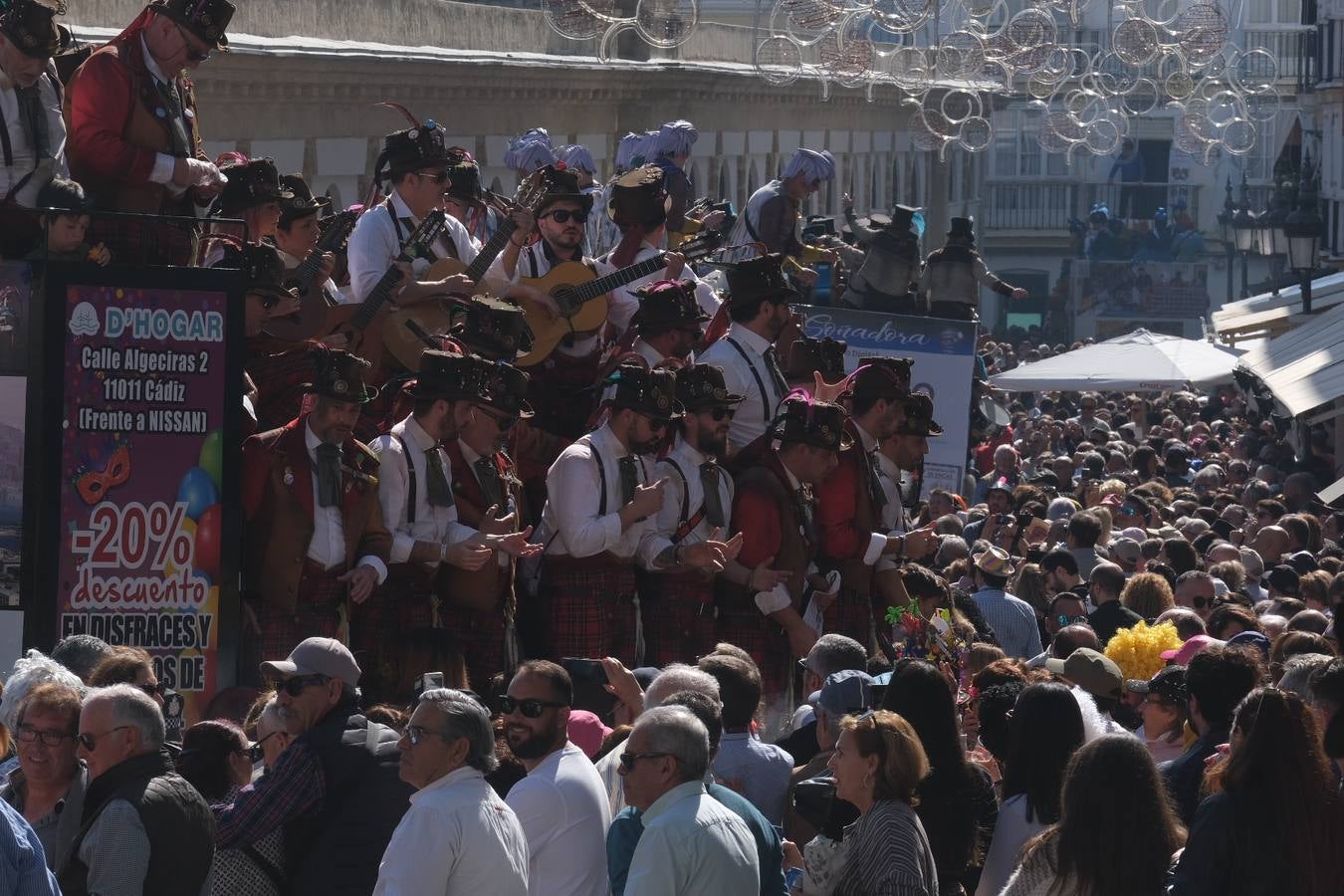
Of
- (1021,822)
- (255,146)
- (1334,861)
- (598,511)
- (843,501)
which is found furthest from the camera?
(255,146)

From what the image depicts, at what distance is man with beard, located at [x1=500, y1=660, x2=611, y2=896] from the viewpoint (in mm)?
7238

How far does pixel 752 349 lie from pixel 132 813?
5435 millimetres

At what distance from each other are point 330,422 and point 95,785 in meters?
2.85

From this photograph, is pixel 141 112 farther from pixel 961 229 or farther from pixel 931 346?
pixel 961 229

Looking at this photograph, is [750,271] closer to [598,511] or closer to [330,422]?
[598,511]

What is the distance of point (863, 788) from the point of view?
715 centimetres

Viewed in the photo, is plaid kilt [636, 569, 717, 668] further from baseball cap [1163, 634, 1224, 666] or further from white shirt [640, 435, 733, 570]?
baseball cap [1163, 634, 1224, 666]

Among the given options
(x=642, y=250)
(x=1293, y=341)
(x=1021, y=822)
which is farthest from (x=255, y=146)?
(x=1021, y=822)

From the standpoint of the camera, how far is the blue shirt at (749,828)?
709 centimetres

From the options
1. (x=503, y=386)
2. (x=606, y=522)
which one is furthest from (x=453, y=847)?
(x=606, y=522)

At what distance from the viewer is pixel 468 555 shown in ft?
32.3

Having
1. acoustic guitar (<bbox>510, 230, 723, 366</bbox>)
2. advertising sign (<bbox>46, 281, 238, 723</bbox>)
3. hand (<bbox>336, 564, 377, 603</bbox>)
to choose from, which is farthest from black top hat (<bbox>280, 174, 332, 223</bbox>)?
hand (<bbox>336, 564, 377, 603</bbox>)

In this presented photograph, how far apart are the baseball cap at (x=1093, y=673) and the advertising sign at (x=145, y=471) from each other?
2.98m

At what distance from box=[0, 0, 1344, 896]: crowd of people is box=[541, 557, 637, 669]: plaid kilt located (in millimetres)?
16
